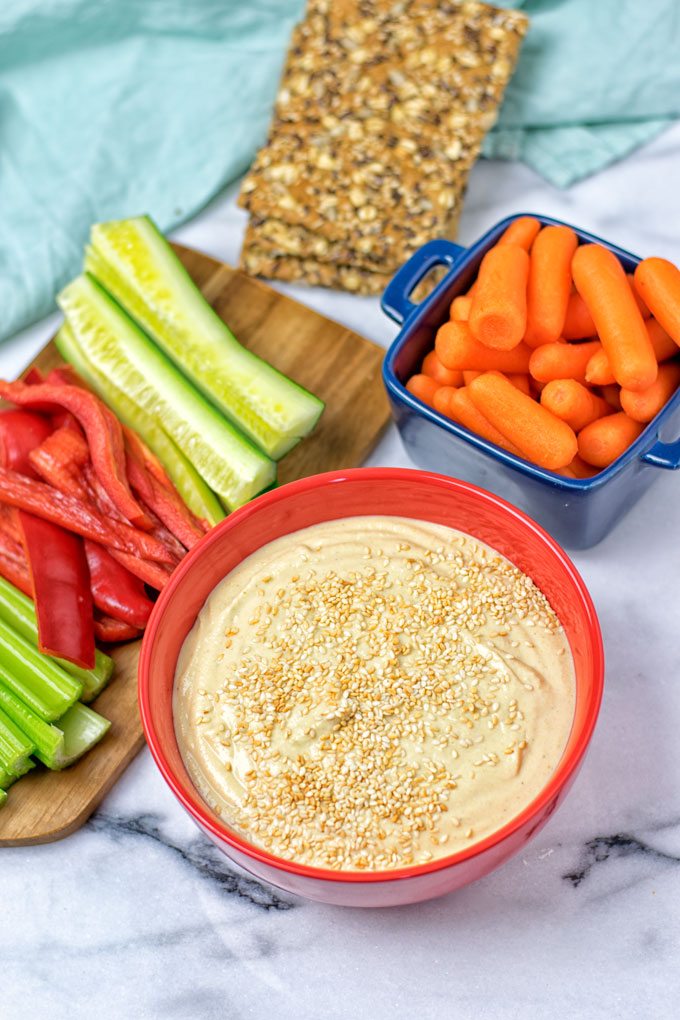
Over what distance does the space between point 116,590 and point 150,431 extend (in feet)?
1.53

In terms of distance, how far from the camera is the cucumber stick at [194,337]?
2.86 meters

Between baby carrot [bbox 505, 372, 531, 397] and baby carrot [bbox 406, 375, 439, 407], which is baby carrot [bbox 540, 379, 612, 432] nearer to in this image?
baby carrot [bbox 505, 372, 531, 397]

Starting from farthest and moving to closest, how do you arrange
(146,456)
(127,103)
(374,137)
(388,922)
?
1. (127,103)
2. (374,137)
3. (146,456)
4. (388,922)

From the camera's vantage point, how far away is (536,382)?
8.85 feet

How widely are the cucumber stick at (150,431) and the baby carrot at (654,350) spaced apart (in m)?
0.94

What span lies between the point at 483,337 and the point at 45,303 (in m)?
1.41

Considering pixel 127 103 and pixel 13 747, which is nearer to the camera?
pixel 13 747

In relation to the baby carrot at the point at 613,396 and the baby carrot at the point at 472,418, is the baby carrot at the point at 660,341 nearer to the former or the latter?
the baby carrot at the point at 613,396

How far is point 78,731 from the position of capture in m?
2.57

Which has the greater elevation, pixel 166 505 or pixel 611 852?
pixel 166 505

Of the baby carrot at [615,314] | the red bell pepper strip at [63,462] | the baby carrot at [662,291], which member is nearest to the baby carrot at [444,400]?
the baby carrot at [615,314]

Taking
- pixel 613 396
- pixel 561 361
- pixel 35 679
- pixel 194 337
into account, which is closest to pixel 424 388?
pixel 561 361

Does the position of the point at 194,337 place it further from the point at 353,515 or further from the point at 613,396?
the point at 613,396

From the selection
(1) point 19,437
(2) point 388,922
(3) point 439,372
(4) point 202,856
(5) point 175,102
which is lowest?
(2) point 388,922
